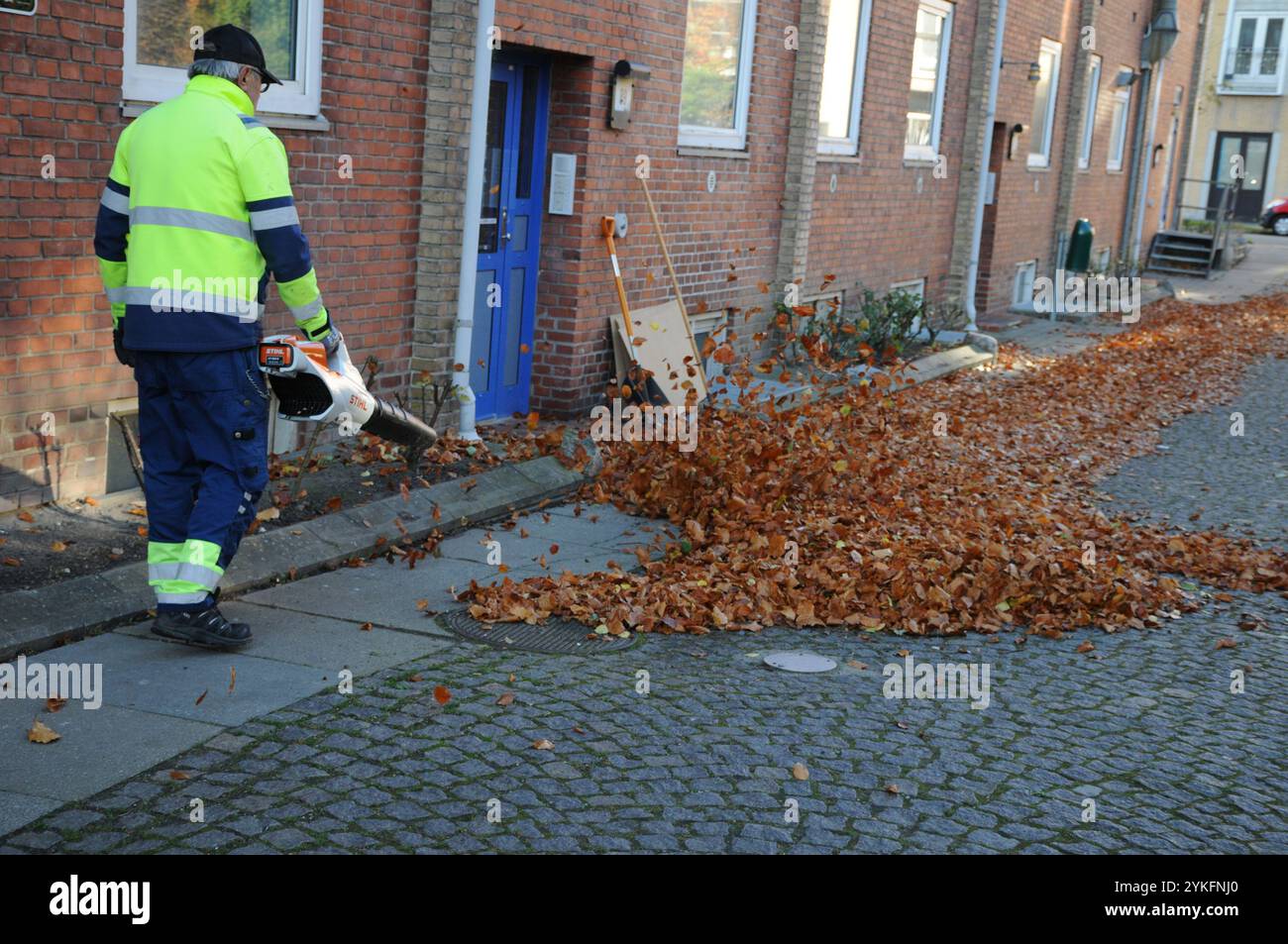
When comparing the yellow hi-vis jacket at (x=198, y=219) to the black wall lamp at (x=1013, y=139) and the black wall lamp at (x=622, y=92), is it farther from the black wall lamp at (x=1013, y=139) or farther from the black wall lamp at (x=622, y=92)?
the black wall lamp at (x=1013, y=139)

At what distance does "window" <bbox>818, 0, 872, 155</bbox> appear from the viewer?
48.6ft

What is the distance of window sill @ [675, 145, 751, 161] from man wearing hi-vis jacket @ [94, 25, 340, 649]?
6709 mm

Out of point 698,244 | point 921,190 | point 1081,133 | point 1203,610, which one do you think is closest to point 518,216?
point 698,244

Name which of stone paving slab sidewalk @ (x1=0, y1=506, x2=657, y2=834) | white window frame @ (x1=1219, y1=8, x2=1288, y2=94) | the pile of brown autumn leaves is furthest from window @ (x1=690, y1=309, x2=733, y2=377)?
white window frame @ (x1=1219, y1=8, x2=1288, y2=94)

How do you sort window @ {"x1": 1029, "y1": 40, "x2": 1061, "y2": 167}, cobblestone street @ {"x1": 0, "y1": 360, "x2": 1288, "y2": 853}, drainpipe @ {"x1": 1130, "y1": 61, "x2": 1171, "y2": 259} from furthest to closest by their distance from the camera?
1. drainpipe @ {"x1": 1130, "y1": 61, "x2": 1171, "y2": 259}
2. window @ {"x1": 1029, "y1": 40, "x2": 1061, "y2": 167}
3. cobblestone street @ {"x1": 0, "y1": 360, "x2": 1288, "y2": 853}

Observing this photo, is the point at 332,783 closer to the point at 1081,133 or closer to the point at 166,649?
the point at 166,649

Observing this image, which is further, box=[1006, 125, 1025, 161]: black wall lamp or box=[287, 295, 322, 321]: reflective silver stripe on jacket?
box=[1006, 125, 1025, 161]: black wall lamp

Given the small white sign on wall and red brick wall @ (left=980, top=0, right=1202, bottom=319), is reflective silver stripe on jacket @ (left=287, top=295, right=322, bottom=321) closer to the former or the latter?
A: the small white sign on wall

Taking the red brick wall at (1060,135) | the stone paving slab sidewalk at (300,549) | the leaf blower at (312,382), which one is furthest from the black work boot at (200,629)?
the red brick wall at (1060,135)

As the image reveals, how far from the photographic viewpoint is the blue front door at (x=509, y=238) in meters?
10.1

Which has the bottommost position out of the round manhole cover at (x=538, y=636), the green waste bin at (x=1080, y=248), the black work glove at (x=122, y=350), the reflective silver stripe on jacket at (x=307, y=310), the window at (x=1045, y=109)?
the round manhole cover at (x=538, y=636)

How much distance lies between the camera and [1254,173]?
55.2 metres

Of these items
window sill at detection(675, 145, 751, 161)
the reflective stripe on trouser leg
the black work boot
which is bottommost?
the black work boot

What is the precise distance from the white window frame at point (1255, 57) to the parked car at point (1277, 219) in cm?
607
